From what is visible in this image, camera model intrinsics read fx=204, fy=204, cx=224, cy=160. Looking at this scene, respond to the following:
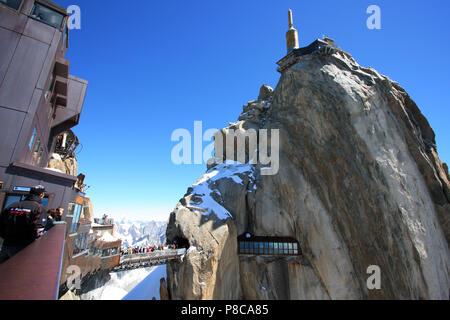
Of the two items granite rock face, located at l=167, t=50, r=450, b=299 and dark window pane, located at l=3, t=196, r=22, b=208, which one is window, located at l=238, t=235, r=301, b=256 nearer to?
granite rock face, located at l=167, t=50, r=450, b=299

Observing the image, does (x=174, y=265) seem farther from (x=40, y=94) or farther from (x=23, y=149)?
(x=40, y=94)

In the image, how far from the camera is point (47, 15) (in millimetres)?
13273

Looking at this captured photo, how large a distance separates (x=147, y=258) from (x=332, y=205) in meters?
26.3

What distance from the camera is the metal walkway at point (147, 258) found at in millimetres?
21656

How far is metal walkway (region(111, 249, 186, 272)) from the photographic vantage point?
21656mm

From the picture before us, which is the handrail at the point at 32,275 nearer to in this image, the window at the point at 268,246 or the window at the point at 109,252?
the window at the point at 109,252

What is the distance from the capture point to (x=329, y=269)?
28.0 metres

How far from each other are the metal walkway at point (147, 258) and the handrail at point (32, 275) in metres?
21.4

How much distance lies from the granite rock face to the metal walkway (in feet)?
4.45

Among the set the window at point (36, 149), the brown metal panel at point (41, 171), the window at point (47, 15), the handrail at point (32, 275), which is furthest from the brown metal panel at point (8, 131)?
the handrail at point (32, 275)

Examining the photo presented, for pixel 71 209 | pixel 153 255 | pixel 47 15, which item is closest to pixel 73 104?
pixel 47 15

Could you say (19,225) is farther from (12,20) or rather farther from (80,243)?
(12,20)
